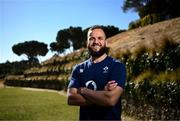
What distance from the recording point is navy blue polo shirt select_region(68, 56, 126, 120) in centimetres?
450

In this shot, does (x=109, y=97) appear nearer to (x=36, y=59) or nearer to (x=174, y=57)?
(x=174, y=57)

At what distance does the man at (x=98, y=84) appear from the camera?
14.8 ft

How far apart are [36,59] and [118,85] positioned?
101688mm

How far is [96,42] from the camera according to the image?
4.91 meters

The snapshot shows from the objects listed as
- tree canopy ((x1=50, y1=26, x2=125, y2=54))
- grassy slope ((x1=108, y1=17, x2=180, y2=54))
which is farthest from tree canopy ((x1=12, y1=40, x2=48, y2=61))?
grassy slope ((x1=108, y1=17, x2=180, y2=54))

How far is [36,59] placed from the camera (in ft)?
344

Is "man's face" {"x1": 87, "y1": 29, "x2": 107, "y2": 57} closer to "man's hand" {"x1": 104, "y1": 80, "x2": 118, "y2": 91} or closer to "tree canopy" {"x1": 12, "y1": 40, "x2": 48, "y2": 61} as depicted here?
"man's hand" {"x1": 104, "y1": 80, "x2": 118, "y2": 91}

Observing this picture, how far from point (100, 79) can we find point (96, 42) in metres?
0.58

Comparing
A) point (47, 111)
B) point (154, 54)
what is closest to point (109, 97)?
point (154, 54)

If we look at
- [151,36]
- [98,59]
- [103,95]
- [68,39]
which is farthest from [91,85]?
[68,39]

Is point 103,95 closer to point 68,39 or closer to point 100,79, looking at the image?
point 100,79

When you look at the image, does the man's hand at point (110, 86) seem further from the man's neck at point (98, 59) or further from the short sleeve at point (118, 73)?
the man's neck at point (98, 59)

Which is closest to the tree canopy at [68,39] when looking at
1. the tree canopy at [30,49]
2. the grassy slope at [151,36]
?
the tree canopy at [30,49]

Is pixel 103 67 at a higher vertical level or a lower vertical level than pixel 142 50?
lower
